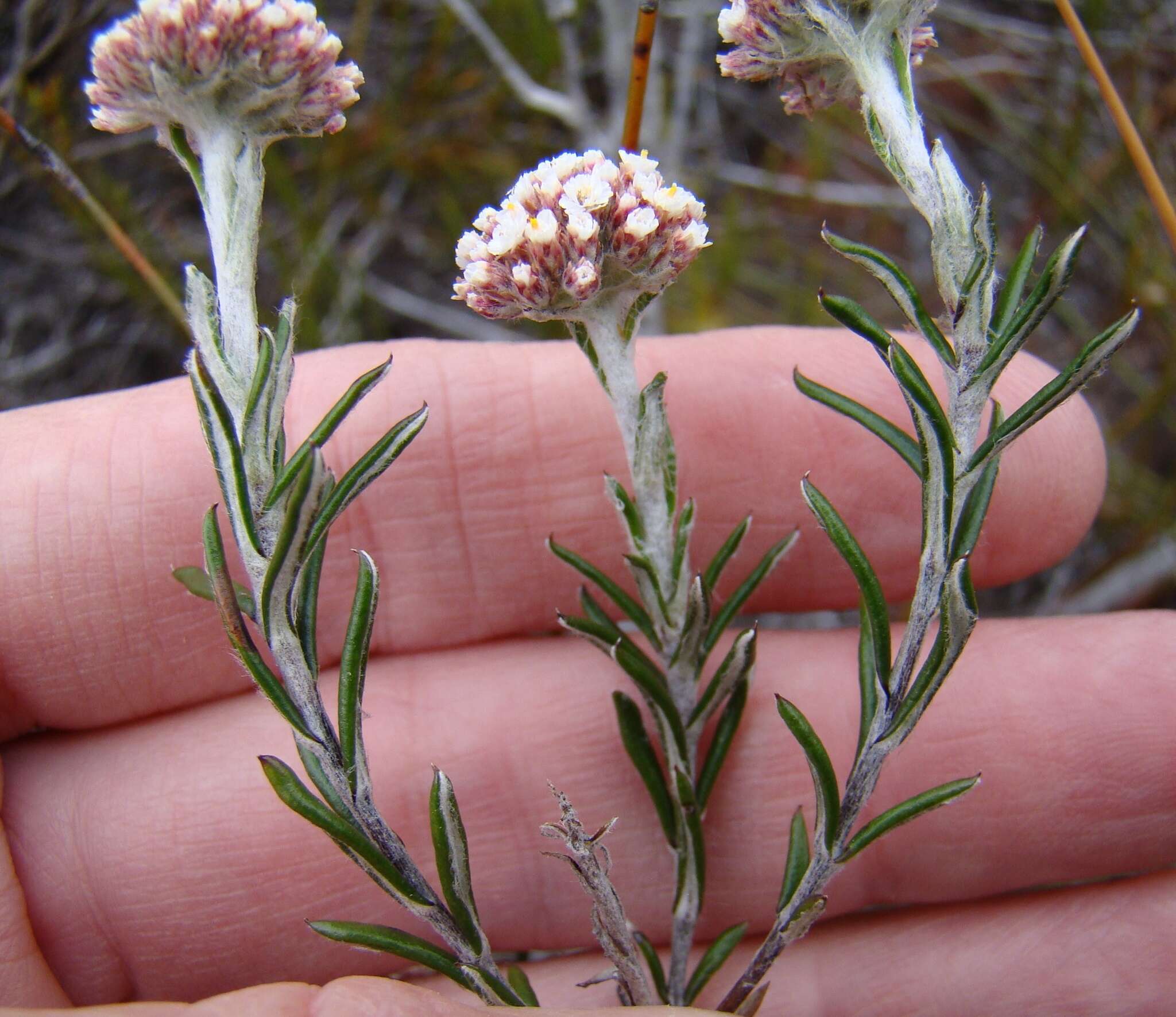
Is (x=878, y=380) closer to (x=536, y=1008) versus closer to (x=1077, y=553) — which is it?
(x=536, y=1008)

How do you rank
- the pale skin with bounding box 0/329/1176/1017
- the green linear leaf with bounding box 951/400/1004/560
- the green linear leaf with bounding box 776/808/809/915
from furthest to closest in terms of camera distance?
1. the pale skin with bounding box 0/329/1176/1017
2. the green linear leaf with bounding box 776/808/809/915
3. the green linear leaf with bounding box 951/400/1004/560

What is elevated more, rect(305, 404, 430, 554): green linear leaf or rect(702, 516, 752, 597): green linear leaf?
rect(305, 404, 430, 554): green linear leaf

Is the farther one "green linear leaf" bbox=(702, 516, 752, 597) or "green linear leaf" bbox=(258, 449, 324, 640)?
"green linear leaf" bbox=(702, 516, 752, 597)

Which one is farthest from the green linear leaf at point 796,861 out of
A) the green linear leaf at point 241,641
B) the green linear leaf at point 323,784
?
the green linear leaf at point 241,641

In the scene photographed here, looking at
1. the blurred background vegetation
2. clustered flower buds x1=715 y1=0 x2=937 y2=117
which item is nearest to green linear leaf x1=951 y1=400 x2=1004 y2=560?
clustered flower buds x1=715 y1=0 x2=937 y2=117

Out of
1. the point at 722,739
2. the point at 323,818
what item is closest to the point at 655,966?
the point at 722,739

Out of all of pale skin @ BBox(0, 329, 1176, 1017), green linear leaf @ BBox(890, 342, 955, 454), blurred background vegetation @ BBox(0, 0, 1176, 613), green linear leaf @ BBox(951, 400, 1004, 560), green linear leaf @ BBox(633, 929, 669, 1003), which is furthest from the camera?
blurred background vegetation @ BBox(0, 0, 1176, 613)

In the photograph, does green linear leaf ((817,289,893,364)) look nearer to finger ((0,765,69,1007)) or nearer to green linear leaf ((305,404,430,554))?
green linear leaf ((305,404,430,554))

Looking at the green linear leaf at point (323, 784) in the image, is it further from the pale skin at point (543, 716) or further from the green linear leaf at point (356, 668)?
the pale skin at point (543, 716)
